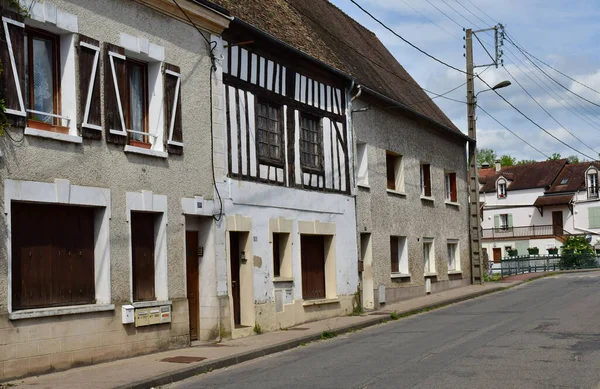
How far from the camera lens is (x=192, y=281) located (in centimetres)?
1488

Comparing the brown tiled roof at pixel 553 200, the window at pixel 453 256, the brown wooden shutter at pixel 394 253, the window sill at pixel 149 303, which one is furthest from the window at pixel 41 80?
the brown tiled roof at pixel 553 200

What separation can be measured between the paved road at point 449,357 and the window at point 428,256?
890 centimetres

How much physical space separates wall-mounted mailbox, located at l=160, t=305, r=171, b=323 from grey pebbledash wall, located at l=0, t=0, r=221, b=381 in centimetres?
11

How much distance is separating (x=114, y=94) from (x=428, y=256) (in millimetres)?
16748

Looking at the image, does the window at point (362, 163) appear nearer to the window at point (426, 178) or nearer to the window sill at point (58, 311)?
the window at point (426, 178)

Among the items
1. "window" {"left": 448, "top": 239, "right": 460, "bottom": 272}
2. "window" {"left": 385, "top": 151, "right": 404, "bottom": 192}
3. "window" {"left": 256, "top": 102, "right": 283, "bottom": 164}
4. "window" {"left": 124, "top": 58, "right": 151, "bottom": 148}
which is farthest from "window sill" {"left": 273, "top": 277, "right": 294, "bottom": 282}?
"window" {"left": 448, "top": 239, "right": 460, "bottom": 272}

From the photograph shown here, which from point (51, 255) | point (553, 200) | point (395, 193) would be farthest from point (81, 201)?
point (553, 200)

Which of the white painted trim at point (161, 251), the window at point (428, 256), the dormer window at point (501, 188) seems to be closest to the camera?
the white painted trim at point (161, 251)

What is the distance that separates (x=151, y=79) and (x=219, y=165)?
2284 millimetres

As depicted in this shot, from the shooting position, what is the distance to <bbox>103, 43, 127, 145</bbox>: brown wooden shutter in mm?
12516

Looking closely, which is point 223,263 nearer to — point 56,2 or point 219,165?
point 219,165

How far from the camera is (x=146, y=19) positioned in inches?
533

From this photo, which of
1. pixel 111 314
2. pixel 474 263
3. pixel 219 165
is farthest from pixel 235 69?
pixel 474 263

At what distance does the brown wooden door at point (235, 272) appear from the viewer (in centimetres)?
1608
